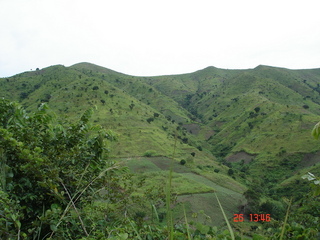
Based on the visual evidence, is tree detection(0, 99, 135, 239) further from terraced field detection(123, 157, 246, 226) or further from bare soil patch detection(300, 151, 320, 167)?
bare soil patch detection(300, 151, 320, 167)

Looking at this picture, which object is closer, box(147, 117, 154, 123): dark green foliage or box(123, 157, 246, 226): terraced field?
box(123, 157, 246, 226): terraced field

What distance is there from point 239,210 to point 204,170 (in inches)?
818

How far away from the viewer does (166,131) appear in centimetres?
8800

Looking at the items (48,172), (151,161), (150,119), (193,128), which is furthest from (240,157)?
(48,172)

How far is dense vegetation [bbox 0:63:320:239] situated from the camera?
165 inches

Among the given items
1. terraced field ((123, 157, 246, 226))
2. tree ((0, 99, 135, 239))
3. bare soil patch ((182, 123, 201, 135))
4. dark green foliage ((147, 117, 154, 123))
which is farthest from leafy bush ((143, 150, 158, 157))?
bare soil patch ((182, 123, 201, 135))

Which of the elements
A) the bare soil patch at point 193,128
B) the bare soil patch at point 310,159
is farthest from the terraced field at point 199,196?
the bare soil patch at point 193,128

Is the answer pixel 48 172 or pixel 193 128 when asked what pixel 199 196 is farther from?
pixel 193 128

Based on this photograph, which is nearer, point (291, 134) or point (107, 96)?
point (291, 134)

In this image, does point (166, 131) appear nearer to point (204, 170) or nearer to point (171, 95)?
point (204, 170)

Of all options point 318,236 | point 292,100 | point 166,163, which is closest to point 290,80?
point 292,100

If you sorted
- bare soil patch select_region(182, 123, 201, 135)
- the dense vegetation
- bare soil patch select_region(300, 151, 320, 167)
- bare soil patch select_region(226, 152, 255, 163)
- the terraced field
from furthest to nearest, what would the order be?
bare soil patch select_region(182, 123, 201, 135) → bare soil patch select_region(226, 152, 255, 163) → bare soil patch select_region(300, 151, 320, 167) → the terraced field → the dense vegetation

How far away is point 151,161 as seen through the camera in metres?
57.4

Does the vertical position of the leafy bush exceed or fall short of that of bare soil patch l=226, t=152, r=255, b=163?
it exceeds it
